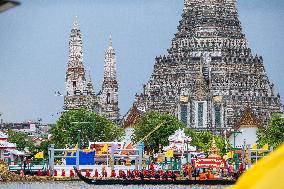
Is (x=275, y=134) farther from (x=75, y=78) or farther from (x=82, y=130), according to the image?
(x=75, y=78)

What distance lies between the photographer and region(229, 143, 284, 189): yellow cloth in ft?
12.9

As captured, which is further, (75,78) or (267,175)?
(75,78)

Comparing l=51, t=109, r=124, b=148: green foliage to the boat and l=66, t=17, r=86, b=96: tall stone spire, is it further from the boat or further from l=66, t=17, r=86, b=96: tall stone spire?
the boat

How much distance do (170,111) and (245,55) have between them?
41.3 ft

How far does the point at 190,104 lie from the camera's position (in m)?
138

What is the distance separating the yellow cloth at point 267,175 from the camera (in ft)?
12.9

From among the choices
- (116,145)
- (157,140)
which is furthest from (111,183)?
(157,140)

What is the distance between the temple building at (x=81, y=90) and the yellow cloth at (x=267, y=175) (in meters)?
146

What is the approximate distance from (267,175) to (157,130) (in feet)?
362

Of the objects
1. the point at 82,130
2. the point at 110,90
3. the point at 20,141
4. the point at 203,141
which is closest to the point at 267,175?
the point at 82,130

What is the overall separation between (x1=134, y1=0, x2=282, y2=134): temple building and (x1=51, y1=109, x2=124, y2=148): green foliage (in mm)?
20170

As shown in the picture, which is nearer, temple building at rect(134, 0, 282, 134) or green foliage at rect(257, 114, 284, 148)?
green foliage at rect(257, 114, 284, 148)

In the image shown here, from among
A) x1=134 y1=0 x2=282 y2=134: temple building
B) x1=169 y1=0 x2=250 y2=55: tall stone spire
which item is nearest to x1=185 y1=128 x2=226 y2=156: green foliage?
x1=134 y1=0 x2=282 y2=134: temple building

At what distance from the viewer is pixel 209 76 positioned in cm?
14400
